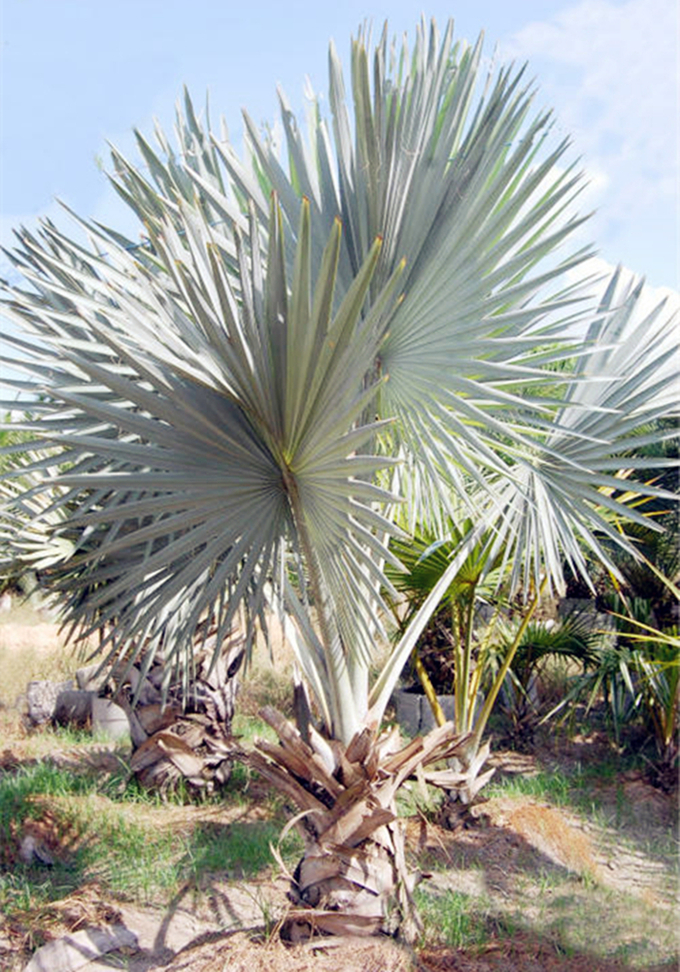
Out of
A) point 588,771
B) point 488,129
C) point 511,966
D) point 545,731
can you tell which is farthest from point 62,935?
point 545,731

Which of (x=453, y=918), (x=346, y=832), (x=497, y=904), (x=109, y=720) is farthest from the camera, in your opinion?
(x=109, y=720)

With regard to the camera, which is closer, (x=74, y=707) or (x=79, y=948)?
(x=79, y=948)

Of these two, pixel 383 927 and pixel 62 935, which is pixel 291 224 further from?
pixel 62 935

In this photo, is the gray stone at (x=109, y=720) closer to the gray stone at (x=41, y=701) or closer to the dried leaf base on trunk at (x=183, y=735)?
the gray stone at (x=41, y=701)

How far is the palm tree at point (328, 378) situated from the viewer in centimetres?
222

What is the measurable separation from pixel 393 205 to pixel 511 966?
312 centimetres

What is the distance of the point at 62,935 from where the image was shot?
3.67 meters

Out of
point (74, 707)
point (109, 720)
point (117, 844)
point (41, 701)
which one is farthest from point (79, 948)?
point (41, 701)

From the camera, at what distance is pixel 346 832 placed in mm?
3016

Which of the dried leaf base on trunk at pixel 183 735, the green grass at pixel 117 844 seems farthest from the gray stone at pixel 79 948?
the dried leaf base on trunk at pixel 183 735

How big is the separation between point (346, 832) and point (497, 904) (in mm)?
1752

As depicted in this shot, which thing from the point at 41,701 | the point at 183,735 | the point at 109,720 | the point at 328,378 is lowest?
the point at 109,720

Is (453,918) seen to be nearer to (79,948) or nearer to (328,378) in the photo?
(79,948)

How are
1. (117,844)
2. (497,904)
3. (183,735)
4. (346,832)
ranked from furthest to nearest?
(183,735) < (117,844) < (497,904) < (346,832)
